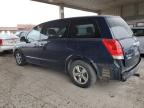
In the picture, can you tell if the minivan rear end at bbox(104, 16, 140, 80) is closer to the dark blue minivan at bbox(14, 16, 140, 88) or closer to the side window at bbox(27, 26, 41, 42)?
the dark blue minivan at bbox(14, 16, 140, 88)

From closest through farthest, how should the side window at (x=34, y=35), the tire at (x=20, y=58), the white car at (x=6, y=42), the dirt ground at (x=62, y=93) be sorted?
the dirt ground at (x=62, y=93) → the side window at (x=34, y=35) → the tire at (x=20, y=58) → the white car at (x=6, y=42)

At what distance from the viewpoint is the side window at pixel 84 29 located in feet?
11.8

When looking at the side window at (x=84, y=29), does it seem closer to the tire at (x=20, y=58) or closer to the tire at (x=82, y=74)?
the tire at (x=82, y=74)

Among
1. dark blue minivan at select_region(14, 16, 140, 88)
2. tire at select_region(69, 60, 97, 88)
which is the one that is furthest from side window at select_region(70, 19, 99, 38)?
tire at select_region(69, 60, 97, 88)

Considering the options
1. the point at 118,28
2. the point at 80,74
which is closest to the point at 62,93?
the point at 80,74

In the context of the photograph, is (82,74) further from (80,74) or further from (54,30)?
(54,30)

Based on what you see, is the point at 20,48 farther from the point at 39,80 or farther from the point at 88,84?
the point at 88,84

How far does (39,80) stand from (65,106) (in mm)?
1708

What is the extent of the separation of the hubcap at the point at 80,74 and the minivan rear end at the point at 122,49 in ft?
2.64

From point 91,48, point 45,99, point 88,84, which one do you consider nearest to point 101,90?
point 88,84

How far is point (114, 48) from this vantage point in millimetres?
3285

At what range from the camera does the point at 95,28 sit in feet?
11.7

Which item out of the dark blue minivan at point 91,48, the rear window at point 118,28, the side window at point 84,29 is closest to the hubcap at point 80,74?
the dark blue minivan at point 91,48

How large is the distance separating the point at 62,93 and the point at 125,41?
6.27ft
